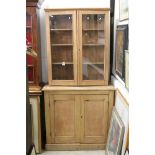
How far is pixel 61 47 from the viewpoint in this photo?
354cm

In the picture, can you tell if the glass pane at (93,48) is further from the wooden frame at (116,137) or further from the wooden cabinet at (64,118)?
the wooden frame at (116,137)

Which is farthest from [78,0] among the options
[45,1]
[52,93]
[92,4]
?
[52,93]

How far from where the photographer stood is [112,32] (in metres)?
3.54

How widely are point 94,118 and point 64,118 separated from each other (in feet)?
1.40

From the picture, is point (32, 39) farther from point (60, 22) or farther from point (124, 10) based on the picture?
point (124, 10)

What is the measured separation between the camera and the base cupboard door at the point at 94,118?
3332 millimetres

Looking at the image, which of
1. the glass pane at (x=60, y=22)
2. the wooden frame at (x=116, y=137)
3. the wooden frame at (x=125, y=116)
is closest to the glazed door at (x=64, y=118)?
the wooden frame at (x=116, y=137)

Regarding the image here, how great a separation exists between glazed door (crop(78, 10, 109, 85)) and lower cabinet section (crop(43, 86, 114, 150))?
22 centimetres

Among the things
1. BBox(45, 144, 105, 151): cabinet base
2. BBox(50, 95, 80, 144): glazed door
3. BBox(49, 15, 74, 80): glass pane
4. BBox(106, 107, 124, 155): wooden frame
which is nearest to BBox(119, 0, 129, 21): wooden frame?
BBox(49, 15, 74, 80): glass pane

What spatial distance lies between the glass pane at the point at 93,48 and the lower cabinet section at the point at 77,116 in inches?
12.0

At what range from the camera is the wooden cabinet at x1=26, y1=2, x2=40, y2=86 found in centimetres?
321
